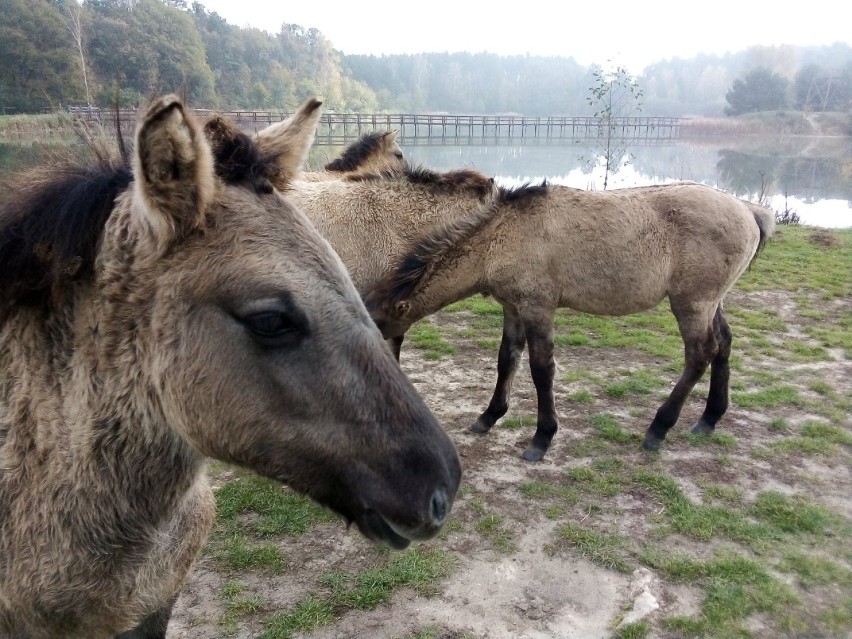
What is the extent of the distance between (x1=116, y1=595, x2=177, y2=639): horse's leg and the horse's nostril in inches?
52.8

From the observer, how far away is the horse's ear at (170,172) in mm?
1299

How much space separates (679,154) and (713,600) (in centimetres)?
3970

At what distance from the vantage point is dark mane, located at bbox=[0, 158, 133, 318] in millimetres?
1559

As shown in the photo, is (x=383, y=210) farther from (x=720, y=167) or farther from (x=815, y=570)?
(x=720, y=167)

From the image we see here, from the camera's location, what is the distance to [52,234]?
1564 millimetres

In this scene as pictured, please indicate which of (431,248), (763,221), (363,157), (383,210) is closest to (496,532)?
(431,248)

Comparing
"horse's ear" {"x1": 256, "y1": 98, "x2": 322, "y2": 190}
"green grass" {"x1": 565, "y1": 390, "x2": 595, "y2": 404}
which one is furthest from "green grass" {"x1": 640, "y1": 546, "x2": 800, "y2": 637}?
"horse's ear" {"x1": 256, "y1": 98, "x2": 322, "y2": 190}

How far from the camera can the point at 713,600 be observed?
3.18m

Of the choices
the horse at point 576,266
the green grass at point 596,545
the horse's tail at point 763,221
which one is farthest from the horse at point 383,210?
the horse's tail at point 763,221

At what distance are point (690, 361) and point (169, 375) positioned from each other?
185 inches

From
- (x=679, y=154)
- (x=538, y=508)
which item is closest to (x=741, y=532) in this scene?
(x=538, y=508)

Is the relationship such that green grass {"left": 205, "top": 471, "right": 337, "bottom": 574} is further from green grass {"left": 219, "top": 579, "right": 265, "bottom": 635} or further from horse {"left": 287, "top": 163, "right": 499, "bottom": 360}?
horse {"left": 287, "top": 163, "right": 499, "bottom": 360}

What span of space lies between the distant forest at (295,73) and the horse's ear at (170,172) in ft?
1.92

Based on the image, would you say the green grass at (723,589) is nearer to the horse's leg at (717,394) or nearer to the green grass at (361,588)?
the green grass at (361,588)
